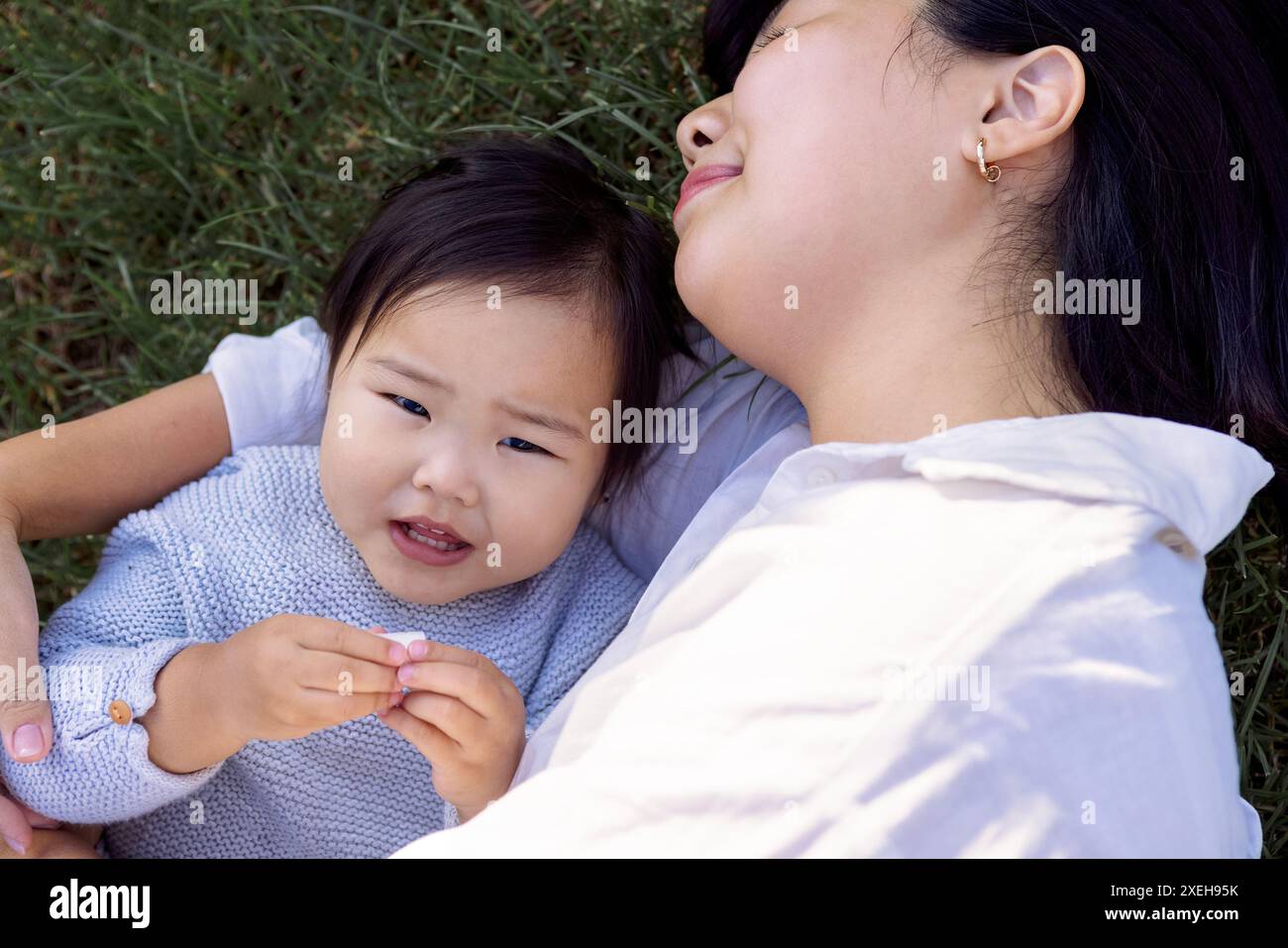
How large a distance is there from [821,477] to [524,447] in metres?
0.40

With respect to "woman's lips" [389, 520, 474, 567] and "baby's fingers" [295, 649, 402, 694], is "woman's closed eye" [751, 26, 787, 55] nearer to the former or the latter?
"woman's lips" [389, 520, 474, 567]

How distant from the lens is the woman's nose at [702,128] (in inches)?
64.7

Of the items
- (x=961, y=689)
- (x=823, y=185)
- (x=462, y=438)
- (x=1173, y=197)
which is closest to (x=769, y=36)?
(x=823, y=185)

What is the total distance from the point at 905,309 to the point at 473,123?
1.05 m

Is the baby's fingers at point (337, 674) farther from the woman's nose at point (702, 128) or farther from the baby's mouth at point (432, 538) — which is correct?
the woman's nose at point (702, 128)

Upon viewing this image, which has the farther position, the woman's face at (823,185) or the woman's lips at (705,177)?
the woman's lips at (705,177)

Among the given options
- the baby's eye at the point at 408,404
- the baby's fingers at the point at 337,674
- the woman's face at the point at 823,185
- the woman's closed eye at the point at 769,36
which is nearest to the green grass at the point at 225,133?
the woman's closed eye at the point at 769,36

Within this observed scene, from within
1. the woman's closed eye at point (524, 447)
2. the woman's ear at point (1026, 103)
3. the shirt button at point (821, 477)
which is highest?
the woman's ear at point (1026, 103)

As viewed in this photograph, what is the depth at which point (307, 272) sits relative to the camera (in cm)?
221

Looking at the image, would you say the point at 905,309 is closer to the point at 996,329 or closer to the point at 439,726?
the point at 996,329

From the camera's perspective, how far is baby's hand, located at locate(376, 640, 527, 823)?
1.33 m

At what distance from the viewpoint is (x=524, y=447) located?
1566mm

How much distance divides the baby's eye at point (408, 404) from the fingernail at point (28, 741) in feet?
1.89
